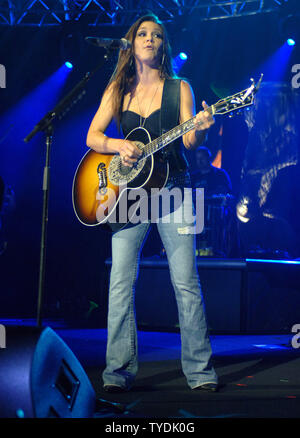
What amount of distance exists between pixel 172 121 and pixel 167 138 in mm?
150

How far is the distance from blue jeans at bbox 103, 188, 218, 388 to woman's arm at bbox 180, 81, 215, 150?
13.9 inches

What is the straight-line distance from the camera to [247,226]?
953cm

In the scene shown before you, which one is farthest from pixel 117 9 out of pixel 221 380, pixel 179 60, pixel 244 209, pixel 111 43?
pixel 221 380

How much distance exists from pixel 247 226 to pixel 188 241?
6838 mm

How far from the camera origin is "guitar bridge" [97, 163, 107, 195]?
120 inches

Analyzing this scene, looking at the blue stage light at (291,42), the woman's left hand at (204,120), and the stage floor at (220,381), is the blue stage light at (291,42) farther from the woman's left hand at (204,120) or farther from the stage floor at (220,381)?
the woman's left hand at (204,120)

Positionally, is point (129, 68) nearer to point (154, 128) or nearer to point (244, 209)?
point (154, 128)

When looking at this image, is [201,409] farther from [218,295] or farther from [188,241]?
[218,295]

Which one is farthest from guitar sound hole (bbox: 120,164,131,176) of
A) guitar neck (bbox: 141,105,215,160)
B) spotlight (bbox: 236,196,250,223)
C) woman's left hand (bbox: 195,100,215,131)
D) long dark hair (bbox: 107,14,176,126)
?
spotlight (bbox: 236,196,250,223)

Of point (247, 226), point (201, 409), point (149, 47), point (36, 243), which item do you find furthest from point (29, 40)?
point (201, 409)

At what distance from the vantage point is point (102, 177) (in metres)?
3.10

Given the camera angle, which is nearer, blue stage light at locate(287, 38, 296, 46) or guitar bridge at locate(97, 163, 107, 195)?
guitar bridge at locate(97, 163, 107, 195)

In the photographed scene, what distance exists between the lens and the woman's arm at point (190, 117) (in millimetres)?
2750

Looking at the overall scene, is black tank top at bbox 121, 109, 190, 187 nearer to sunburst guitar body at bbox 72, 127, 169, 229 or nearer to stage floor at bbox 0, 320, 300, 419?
sunburst guitar body at bbox 72, 127, 169, 229
